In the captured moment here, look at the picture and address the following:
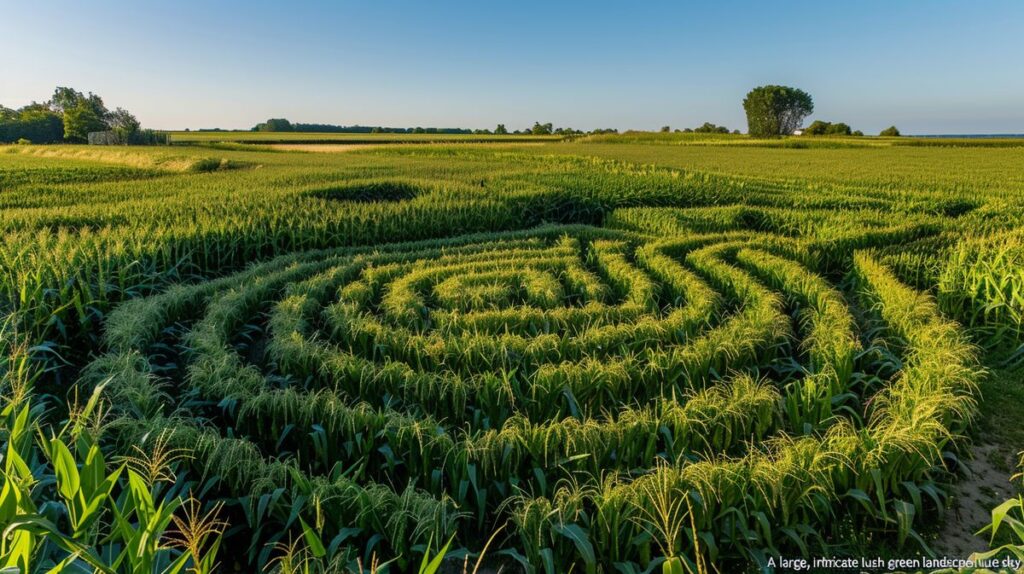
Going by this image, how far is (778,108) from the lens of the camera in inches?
3388

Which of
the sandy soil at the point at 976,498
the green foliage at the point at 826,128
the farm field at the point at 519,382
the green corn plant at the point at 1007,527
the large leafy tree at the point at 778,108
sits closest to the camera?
the green corn plant at the point at 1007,527

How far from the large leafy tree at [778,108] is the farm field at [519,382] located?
8330 cm

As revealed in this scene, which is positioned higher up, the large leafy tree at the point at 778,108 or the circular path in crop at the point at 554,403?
the large leafy tree at the point at 778,108

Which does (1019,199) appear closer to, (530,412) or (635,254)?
(635,254)

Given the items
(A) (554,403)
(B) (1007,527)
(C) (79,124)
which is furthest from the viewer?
(C) (79,124)

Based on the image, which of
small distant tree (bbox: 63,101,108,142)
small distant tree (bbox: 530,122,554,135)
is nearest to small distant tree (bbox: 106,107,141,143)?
small distant tree (bbox: 63,101,108,142)

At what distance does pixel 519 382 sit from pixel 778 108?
95.0 metres

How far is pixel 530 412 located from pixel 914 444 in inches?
104

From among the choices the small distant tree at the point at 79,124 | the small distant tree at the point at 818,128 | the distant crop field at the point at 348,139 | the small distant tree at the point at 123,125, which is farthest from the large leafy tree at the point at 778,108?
the small distant tree at the point at 79,124

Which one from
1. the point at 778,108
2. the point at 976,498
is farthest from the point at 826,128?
the point at 976,498

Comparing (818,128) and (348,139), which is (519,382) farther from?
(818,128)

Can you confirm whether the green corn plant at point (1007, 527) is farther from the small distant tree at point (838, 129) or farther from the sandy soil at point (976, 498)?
the small distant tree at point (838, 129)

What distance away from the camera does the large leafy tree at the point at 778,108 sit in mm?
85500

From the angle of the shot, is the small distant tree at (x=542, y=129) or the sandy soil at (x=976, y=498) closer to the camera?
the sandy soil at (x=976, y=498)
